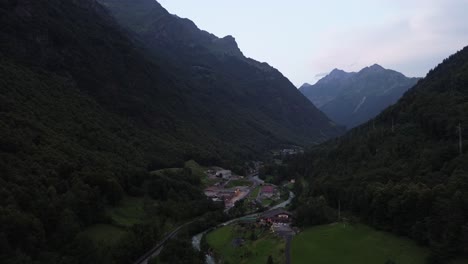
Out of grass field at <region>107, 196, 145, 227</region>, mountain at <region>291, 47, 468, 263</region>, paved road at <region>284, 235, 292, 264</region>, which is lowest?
grass field at <region>107, 196, 145, 227</region>

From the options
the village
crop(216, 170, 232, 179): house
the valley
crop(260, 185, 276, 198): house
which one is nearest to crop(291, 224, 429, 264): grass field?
the valley

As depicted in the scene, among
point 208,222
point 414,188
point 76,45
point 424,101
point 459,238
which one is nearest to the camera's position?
point 459,238

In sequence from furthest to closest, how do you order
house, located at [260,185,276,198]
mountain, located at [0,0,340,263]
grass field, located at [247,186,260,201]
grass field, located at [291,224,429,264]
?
house, located at [260,185,276,198]
grass field, located at [247,186,260,201]
mountain, located at [0,0,340,263]
grass field, located at [291,224,429,264]

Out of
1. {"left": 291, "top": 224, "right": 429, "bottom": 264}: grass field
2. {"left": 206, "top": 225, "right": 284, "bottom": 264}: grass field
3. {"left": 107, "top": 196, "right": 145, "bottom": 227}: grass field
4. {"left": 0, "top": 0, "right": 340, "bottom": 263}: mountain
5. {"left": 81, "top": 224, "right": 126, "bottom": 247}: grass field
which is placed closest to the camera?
{"left": 291, "top": 224, "right": 429, "bottom": 264}: grass field

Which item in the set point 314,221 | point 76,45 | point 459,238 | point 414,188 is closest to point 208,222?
point 314,221

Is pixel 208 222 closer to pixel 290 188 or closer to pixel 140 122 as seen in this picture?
pixel 290 188

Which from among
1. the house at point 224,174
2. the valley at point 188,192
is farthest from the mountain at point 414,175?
the house at point 224,174

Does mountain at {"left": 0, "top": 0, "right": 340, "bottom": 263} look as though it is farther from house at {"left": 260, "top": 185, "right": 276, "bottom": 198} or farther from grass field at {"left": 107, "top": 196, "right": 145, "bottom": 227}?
house at {"left": 260, "top": 185, "right": 276, "bottom": 198}

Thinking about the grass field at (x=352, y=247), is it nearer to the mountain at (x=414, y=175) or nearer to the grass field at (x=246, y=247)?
the mountain at (x=414, y=175)
